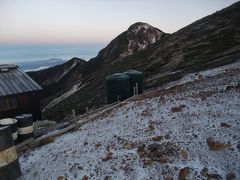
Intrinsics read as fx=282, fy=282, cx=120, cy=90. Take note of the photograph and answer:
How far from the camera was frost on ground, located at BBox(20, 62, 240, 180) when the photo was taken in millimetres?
9234

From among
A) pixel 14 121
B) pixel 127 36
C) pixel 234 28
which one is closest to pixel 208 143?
pixel 14 121

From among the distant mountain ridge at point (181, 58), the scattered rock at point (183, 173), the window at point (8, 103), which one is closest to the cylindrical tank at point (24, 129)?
the window at point (8, 103)

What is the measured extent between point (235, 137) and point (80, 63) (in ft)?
269

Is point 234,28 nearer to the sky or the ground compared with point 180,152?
nearer to the sky

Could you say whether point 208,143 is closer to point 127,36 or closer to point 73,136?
point 73,136

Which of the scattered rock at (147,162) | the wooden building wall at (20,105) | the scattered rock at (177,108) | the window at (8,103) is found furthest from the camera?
the wooden building wall at (20,105)

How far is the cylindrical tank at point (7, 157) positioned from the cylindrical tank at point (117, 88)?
1197 cm

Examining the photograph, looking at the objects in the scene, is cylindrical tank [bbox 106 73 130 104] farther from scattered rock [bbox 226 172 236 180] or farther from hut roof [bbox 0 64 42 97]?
scattered rock [bbox 226 172 236 180]

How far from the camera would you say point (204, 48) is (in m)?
35.7

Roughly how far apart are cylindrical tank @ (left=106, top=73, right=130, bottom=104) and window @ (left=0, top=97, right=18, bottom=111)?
8.96 metres

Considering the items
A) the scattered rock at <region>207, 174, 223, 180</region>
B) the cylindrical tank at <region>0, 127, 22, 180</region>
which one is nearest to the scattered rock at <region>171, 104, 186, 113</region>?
the scattered rock at <region>207, 174, 223, 180</region>

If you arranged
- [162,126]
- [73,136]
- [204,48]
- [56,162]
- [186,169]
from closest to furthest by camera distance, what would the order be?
[186,169] → [56,162] → [162,126] → [73,136] → [204,48]

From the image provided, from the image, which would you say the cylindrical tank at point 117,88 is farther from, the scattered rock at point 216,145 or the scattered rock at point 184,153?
the scattered rock at point 216,145

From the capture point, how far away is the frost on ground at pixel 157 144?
9.23m
